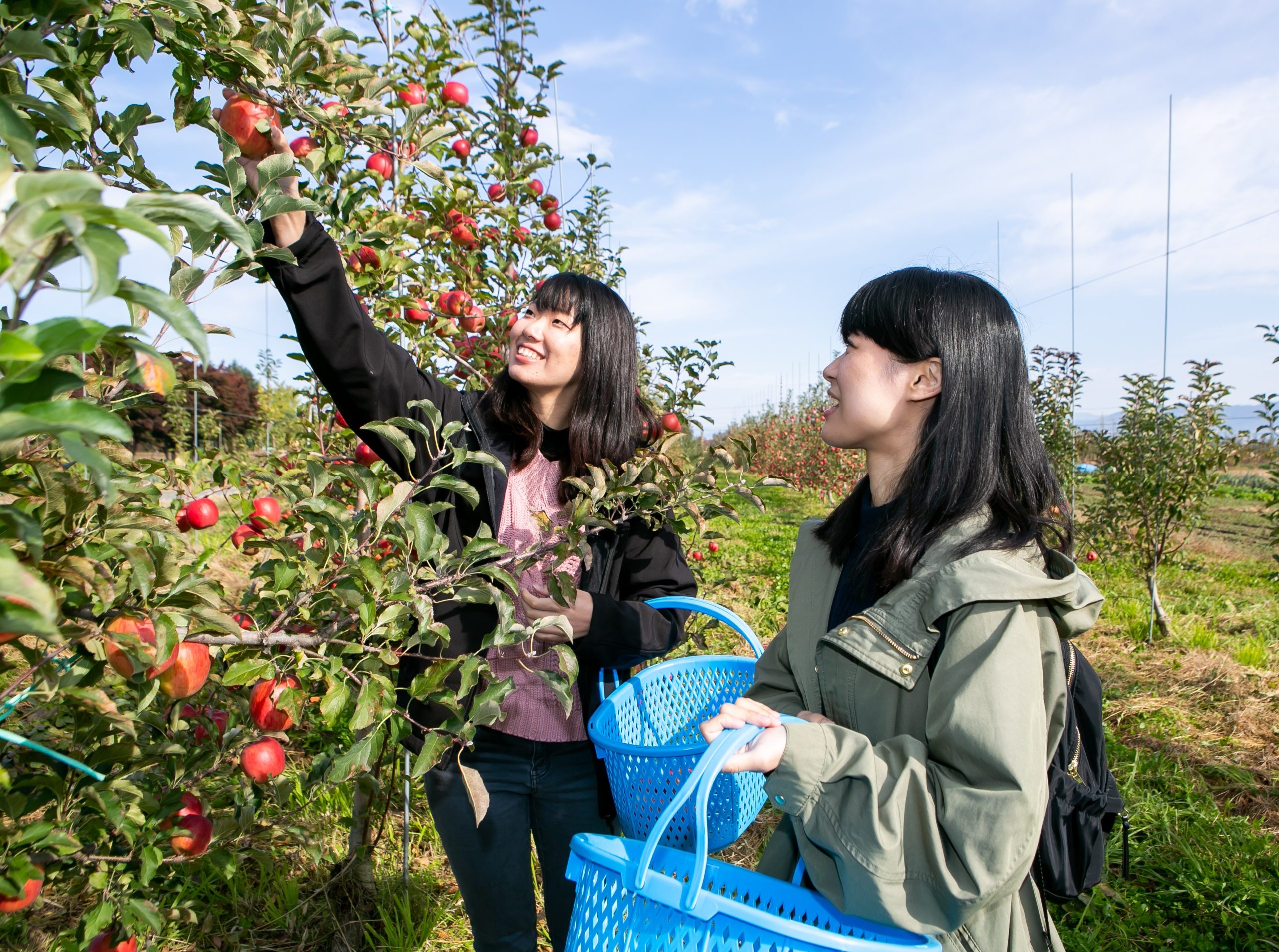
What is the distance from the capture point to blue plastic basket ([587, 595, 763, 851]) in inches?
41.9

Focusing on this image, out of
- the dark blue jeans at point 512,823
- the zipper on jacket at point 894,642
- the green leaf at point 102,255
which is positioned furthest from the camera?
the dark blue jeans at point 512,823

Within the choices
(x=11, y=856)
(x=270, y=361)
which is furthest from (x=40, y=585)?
(x=270, y=361)

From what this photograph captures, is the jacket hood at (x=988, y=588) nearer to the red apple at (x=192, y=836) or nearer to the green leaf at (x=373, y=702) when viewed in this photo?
the green leaf at (x=373, y=702)

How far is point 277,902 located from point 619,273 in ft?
9.78

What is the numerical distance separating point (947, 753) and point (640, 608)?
681 mm

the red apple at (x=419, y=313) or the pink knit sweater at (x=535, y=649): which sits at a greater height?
the red apple at (x=419, y=313)

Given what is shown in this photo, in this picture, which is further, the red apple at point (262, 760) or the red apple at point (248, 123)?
the red apple at point (262, 760)

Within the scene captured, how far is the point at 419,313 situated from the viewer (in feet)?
5.89

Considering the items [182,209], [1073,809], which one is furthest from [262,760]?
[1073,809]

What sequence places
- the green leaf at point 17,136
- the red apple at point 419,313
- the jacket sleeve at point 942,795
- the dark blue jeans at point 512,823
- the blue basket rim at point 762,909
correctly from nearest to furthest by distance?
1. the green leaf at point 17,136
2. the blue basket rim at point 762,909
3. the jacket sleeve at point 942,795
4. the dark blue jeans at point 512,823
5. the red apple at point 419,313

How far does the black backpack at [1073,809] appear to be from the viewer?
0.91 m

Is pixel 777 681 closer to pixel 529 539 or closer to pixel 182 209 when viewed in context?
pixel 529 539

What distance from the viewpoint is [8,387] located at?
0.38 metres

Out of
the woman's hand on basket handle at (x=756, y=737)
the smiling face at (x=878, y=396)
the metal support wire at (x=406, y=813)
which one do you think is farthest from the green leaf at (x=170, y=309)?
the metal support wire at (x=406, y=813)
